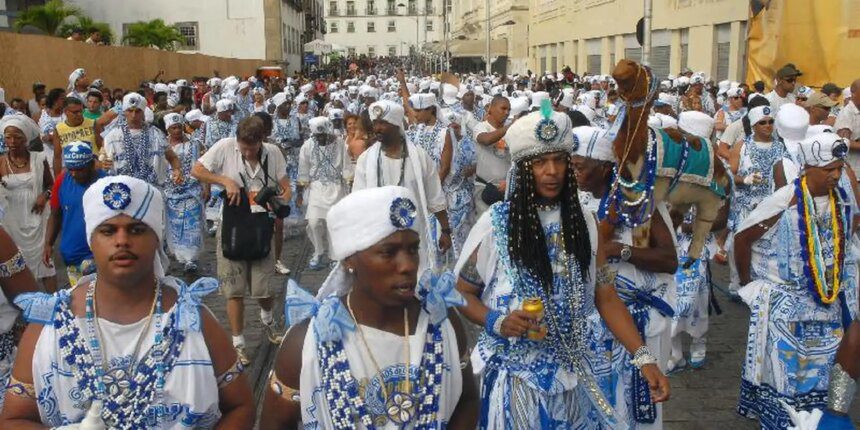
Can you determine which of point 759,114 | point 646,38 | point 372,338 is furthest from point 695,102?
point 372,338

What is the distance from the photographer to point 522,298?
369 centimetres

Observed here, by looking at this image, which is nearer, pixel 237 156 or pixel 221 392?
pixel 221 392

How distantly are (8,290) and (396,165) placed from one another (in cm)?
352

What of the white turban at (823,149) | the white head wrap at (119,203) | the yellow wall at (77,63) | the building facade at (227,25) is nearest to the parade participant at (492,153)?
the white turban at (823,149)

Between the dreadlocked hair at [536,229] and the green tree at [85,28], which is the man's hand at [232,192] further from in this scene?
the green tree at [85,28]

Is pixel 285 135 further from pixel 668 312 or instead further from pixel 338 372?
pixel 338 372

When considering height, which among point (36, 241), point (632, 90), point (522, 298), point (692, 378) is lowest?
point (692, 378)

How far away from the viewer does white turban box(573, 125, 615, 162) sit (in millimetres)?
4398

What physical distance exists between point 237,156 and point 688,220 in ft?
13.6

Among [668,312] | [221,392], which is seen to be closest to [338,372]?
[221,392]

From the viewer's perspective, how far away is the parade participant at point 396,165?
7.18m

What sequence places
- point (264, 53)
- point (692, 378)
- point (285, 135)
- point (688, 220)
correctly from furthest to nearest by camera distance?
1. point (264, 53)
2. point (285, 135)
3. point (688, 220)
4. point (692, 378)

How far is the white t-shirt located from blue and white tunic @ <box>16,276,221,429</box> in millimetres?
6590

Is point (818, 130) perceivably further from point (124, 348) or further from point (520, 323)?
point (124, 348)
